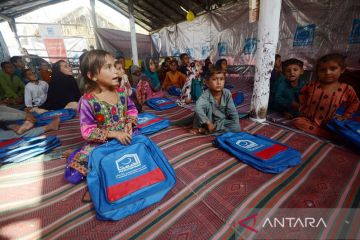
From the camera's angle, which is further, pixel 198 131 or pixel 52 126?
pixel 52 126

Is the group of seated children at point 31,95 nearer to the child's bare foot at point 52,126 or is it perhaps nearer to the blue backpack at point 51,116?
the child's bare foot at point 52,126

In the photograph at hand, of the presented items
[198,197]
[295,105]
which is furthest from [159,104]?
[198,197]

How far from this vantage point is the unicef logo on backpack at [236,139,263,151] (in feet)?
5.78

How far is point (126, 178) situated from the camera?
4.34 ft

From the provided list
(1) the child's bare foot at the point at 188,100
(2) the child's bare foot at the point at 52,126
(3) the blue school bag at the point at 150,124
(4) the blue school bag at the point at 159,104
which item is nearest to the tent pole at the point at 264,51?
(3) the blue school bag at the point at 150,124

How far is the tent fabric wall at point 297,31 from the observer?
3666mm

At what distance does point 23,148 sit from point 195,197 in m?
1.86

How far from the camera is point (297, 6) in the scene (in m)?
4.46

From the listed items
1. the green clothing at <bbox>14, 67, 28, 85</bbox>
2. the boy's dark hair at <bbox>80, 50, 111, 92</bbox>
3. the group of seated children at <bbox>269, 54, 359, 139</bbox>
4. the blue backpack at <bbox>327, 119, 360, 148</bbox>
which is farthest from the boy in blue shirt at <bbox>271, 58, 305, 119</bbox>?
the green clothing at <bbox>14, 67, 28, 85</bbox>

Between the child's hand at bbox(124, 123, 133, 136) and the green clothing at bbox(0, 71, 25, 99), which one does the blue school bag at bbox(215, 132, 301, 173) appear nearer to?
the child's hand at bbox(124, 123, 133, 136)

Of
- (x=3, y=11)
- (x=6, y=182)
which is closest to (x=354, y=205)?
(x=6, y=182)

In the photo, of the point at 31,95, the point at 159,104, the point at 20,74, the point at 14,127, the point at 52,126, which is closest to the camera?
the point at 14,127

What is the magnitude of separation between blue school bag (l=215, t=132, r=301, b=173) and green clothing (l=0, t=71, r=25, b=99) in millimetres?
5406

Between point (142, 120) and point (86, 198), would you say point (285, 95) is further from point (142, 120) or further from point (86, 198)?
point (86, 198)
